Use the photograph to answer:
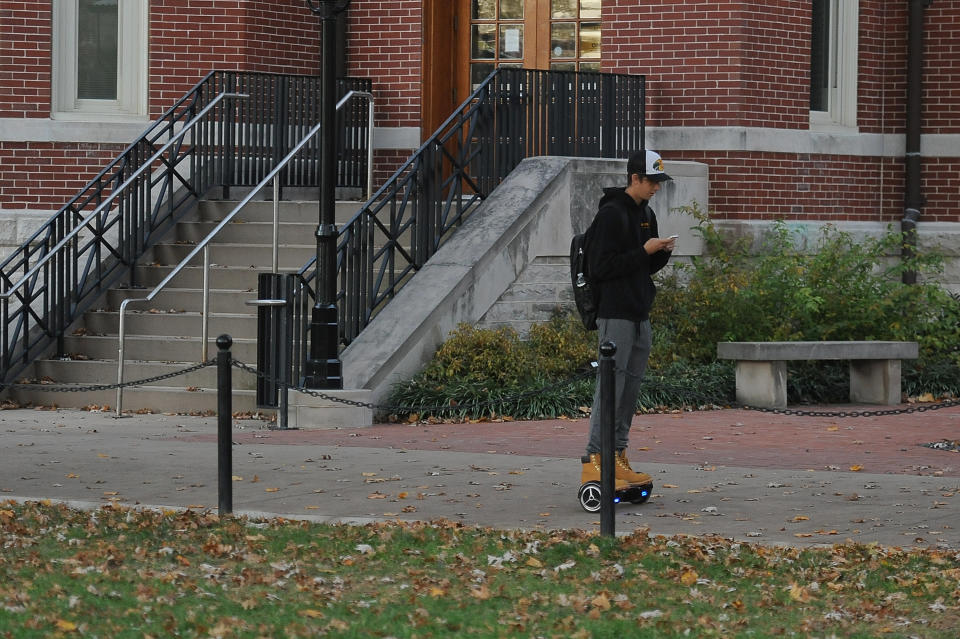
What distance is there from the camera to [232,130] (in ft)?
54.0

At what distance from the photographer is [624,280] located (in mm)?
9430

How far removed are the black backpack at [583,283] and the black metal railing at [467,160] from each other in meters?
4.02

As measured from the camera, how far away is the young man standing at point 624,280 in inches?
368

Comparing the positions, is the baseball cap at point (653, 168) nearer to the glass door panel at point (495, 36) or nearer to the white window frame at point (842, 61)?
the glass door panel at point (495, 36)

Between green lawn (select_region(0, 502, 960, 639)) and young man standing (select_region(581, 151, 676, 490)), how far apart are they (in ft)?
3.89

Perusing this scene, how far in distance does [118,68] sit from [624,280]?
975 centimetres

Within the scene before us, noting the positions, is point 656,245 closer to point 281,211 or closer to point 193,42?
point 281,211

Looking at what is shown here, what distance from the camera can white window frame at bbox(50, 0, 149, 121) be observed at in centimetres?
1747

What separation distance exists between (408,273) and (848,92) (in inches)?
242

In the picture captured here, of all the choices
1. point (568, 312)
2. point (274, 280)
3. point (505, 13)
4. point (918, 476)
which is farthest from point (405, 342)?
point (505, 13)

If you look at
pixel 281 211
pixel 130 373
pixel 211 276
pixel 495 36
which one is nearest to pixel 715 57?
pixel 495 36

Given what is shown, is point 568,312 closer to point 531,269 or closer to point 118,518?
point 531,269

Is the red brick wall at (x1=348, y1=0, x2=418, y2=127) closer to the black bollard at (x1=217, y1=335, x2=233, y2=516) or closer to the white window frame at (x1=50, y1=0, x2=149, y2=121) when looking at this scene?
the white window frame at (x1=50, y1=0, x2=149, y2=121)

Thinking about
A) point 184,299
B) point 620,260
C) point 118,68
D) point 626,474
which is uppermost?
point 118,68
